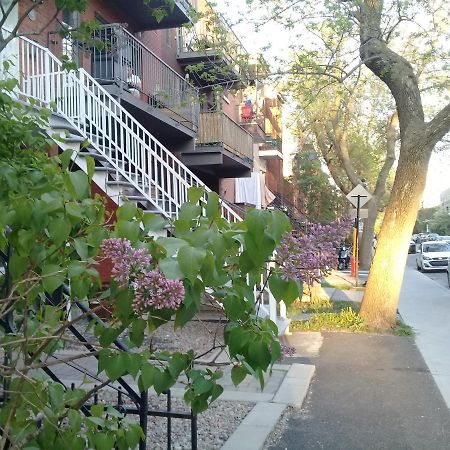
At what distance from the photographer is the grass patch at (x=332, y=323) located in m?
10.9

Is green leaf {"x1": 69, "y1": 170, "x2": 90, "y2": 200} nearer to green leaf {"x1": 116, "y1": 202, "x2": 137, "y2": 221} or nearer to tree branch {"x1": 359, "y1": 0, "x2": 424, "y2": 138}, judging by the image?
green leaf {"x1": 116, "y1": 202, "x2": 137, "y2": 221}

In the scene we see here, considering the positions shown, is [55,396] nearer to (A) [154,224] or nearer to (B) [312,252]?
(A) [154,224]

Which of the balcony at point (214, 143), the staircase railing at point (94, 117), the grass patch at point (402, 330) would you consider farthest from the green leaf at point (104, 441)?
the balcony at point (214, 143)

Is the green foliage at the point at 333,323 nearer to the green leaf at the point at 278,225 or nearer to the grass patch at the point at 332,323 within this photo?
the grass patch at the point at 332,323

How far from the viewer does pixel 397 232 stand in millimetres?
10820

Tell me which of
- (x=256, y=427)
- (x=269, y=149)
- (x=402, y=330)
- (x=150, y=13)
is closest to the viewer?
(x=256, y=427)

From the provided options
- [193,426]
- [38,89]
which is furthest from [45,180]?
[38,89]

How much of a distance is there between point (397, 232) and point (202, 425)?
6.52 meters

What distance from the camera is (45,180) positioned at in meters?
2.14

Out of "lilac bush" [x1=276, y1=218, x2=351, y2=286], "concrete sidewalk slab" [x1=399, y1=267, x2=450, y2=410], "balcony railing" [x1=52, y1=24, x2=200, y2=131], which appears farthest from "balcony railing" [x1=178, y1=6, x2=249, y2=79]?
"lilac bush" [x1=276, y1=218, x2=351, y2=286]

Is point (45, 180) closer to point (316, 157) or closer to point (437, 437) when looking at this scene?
point (437, 437)

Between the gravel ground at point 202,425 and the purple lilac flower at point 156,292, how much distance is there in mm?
3547

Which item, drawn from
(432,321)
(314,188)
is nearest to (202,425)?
(432,321)

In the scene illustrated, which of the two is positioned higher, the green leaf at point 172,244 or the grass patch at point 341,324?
the green leaf at point 172,244
